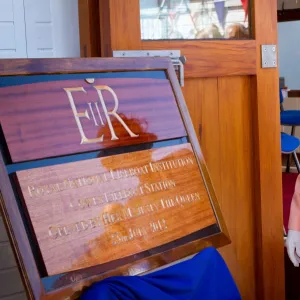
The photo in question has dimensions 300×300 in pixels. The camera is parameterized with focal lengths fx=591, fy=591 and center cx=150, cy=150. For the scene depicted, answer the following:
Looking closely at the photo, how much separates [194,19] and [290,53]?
21.9 feet

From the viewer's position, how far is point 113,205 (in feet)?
4.59

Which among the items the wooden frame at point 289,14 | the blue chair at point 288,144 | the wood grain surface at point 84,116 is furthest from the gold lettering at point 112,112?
the wooden frame at point 289,14

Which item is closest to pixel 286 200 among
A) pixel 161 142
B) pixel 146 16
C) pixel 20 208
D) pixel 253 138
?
pixel 253 138

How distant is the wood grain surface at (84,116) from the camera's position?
133 cm

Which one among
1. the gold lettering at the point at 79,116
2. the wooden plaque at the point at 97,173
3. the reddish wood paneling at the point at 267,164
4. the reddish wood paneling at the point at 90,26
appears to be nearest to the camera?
the wooden plaque at the point at 97,173

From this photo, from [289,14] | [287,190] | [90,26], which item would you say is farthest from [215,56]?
[289,14]

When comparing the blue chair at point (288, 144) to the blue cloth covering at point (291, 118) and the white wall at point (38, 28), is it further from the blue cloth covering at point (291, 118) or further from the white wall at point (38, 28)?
the white wall at point (38, 28)

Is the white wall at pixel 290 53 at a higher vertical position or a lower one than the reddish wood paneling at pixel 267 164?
higher

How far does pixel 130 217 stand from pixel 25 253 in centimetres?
30

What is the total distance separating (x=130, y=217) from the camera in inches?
56.1

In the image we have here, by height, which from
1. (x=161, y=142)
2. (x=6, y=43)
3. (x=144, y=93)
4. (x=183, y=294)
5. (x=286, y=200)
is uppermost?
(x=6, y=43)

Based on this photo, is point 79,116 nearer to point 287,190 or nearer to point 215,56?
point 215,56

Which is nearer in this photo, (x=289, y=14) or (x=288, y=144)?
(x=288, y=144)

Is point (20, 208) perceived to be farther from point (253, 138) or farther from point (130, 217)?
point (253, 138)
